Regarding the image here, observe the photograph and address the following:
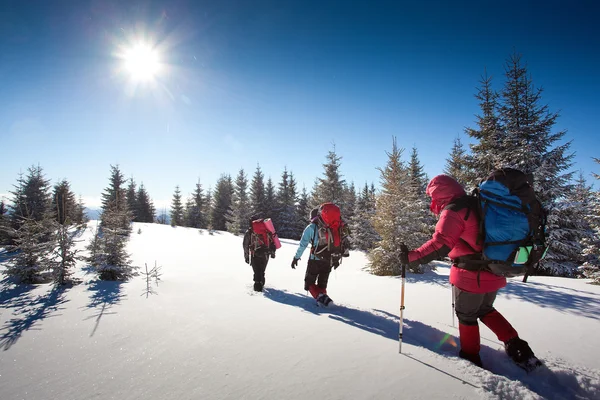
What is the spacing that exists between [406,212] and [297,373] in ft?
29.4

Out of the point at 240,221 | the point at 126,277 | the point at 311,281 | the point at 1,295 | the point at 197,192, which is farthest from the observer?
the point at 197,192

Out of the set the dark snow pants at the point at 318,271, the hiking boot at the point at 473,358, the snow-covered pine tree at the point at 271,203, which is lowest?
the hiking boot at the point at 473,358

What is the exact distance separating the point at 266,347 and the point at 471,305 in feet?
8.12

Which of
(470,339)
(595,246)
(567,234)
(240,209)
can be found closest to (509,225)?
(470,339)

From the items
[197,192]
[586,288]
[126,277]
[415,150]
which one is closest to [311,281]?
[126,277]

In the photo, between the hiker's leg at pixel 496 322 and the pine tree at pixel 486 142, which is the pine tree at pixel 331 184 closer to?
the pine tree at pixel 486 142

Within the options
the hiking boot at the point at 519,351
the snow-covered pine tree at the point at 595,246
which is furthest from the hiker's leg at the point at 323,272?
the snow-covered pine tree at the point at 595,246

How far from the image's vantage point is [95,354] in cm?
294

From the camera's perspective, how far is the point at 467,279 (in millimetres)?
2881

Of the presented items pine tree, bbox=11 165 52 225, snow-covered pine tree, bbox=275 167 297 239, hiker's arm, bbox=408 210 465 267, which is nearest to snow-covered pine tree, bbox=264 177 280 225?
snow-covered pine tree, bbox=275 167 297 239

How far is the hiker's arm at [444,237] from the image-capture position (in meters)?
2.81

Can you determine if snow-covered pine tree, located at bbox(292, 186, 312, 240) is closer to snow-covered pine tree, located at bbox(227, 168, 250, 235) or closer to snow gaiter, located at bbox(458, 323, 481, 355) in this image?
snow-covered pine tree, located at bbox(227, 168, 250, 235)

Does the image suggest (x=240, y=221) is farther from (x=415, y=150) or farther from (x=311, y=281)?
(x=311, y=281)

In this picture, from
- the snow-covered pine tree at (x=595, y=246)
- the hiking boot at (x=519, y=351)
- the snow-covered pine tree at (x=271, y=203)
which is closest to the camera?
the hiking boot at (x=519, y=351)
